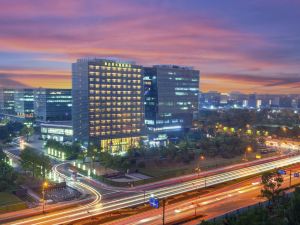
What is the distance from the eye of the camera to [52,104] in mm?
165375

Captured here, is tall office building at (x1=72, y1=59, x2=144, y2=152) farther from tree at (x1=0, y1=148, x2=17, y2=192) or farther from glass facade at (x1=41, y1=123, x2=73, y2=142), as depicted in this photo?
tree at (x1=0, y1=148, x2=17, y2=192)

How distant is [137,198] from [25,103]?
5763 inches

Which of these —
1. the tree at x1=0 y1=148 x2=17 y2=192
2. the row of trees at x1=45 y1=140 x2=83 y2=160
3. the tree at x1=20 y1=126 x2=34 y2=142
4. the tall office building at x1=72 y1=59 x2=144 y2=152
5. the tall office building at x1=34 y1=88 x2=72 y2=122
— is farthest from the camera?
the tall office building at x1=34 y1=88 x2=72 y2=122

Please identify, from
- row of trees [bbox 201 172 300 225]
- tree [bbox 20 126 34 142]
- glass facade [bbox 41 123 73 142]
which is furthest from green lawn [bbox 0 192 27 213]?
tree [bbox 20 126 34 142]

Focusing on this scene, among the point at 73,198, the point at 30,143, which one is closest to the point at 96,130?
the point at 30,143

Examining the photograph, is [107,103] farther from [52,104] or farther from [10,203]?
[52,104]

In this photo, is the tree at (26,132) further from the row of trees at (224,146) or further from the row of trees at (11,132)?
the row of trees at (224,146)

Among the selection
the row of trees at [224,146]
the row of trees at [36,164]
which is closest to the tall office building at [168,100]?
the row of trees at [224,146]

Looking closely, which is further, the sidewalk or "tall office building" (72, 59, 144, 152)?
"tall office building" (72, 59, 144, 152)

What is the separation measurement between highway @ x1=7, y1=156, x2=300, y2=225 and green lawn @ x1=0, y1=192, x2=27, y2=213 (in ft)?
13.4

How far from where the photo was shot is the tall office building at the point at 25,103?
18475 cm

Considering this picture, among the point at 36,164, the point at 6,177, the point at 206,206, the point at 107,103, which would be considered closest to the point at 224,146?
the point at 107,103

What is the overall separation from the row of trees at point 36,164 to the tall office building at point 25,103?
121488 millimetres

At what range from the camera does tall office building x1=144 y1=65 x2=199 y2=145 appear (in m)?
130
